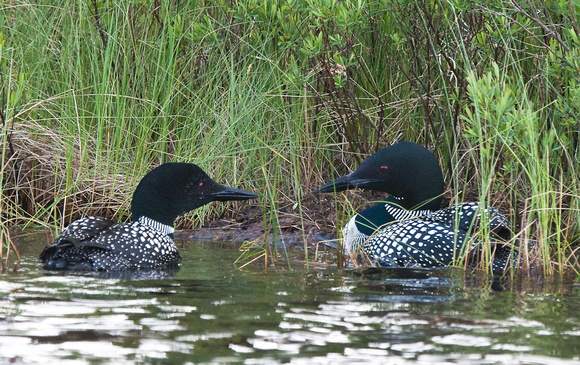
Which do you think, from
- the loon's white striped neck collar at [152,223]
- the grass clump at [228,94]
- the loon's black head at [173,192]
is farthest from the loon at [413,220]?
the loon's white striped neck collar at [152,223]

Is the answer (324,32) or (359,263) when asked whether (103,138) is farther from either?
(359,263)

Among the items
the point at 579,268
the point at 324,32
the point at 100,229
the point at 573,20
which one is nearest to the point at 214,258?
the point at 100,229

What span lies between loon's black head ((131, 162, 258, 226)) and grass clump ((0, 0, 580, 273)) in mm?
491

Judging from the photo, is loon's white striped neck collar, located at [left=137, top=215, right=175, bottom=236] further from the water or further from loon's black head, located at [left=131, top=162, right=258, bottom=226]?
the water

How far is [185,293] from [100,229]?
115 cm

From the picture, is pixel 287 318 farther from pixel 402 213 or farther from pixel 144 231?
pixel 402 213

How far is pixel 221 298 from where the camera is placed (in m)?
4.11

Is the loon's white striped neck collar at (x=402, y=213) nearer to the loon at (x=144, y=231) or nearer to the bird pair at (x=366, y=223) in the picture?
the bird pair at (x=366, y=223)

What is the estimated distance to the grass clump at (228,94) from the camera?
6.29m

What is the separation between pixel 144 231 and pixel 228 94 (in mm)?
2035

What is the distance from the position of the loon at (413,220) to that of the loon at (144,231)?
0.85 meters

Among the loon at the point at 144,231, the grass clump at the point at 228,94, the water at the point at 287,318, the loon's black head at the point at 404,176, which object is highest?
the grass clump at the point at 228,94

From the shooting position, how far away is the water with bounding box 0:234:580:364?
122 inches

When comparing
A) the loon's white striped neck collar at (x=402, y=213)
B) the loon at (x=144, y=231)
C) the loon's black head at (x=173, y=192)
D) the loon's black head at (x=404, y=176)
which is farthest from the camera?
the loon's white striped neck collar at (x=402, y=213)
